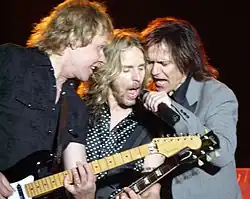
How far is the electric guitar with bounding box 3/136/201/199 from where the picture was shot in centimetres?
223

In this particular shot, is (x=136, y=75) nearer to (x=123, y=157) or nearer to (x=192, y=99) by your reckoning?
(x=192, y=99)

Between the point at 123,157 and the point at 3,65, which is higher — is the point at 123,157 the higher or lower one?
the lower one

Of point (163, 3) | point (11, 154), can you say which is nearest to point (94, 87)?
point (11, 154)

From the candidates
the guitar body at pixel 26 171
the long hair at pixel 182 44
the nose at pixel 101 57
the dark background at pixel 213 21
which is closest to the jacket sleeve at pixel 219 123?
the long hair at pixel 182 44

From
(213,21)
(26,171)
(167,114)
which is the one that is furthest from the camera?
(213,21)

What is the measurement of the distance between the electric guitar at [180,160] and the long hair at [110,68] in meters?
0.36

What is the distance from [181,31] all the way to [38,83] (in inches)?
23.4

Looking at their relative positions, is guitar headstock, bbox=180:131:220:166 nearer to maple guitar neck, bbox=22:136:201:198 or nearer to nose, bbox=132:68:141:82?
maple guitar neck, bbox=22:136:201:198

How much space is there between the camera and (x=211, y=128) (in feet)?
7.36

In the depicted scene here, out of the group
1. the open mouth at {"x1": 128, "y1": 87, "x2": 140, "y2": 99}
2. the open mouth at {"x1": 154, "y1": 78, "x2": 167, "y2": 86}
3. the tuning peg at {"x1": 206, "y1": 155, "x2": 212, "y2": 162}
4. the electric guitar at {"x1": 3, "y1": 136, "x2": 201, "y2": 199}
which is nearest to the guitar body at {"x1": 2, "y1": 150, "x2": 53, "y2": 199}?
the electric guitar at {"x1": 3, "y1": 136, "x2": 201, "y2": 199}

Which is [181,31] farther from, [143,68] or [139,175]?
[139,175]

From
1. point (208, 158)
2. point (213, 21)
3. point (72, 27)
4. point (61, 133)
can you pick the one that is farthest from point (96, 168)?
point (213, 21)

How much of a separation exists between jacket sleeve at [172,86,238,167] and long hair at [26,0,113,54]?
1.44 feet

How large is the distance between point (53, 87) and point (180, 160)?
557mm
